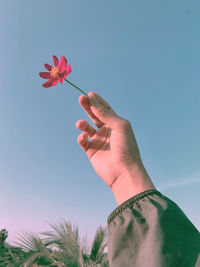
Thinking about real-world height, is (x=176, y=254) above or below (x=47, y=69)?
below

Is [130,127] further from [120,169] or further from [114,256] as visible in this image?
[114,256]

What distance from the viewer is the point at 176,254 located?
2.34 ft

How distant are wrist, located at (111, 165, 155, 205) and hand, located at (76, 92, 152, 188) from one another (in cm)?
2

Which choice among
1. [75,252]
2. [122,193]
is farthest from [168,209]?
[75,252]

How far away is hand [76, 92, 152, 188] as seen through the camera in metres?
1.16

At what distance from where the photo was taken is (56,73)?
4.77 ft

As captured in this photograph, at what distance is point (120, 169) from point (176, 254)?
1.61 feet

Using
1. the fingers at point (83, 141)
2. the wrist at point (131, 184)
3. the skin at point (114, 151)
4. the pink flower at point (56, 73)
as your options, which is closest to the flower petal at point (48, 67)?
the pink flower at point (56, 73)

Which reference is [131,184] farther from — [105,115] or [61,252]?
[61,252]

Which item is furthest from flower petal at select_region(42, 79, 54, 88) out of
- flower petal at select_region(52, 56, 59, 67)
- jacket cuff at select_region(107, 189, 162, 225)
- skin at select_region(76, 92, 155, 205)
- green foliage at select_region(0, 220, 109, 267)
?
green foliage at select_region(0, 220, 109, 267)

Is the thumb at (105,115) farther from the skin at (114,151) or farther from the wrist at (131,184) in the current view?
the wrist at (131,184)

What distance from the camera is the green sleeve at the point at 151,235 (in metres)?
0.71

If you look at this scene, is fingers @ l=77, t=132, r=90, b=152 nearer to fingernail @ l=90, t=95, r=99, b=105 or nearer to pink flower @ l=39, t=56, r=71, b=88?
fingernail @ l=90, t=95, r=99, b=105

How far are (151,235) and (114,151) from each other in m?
0.53
